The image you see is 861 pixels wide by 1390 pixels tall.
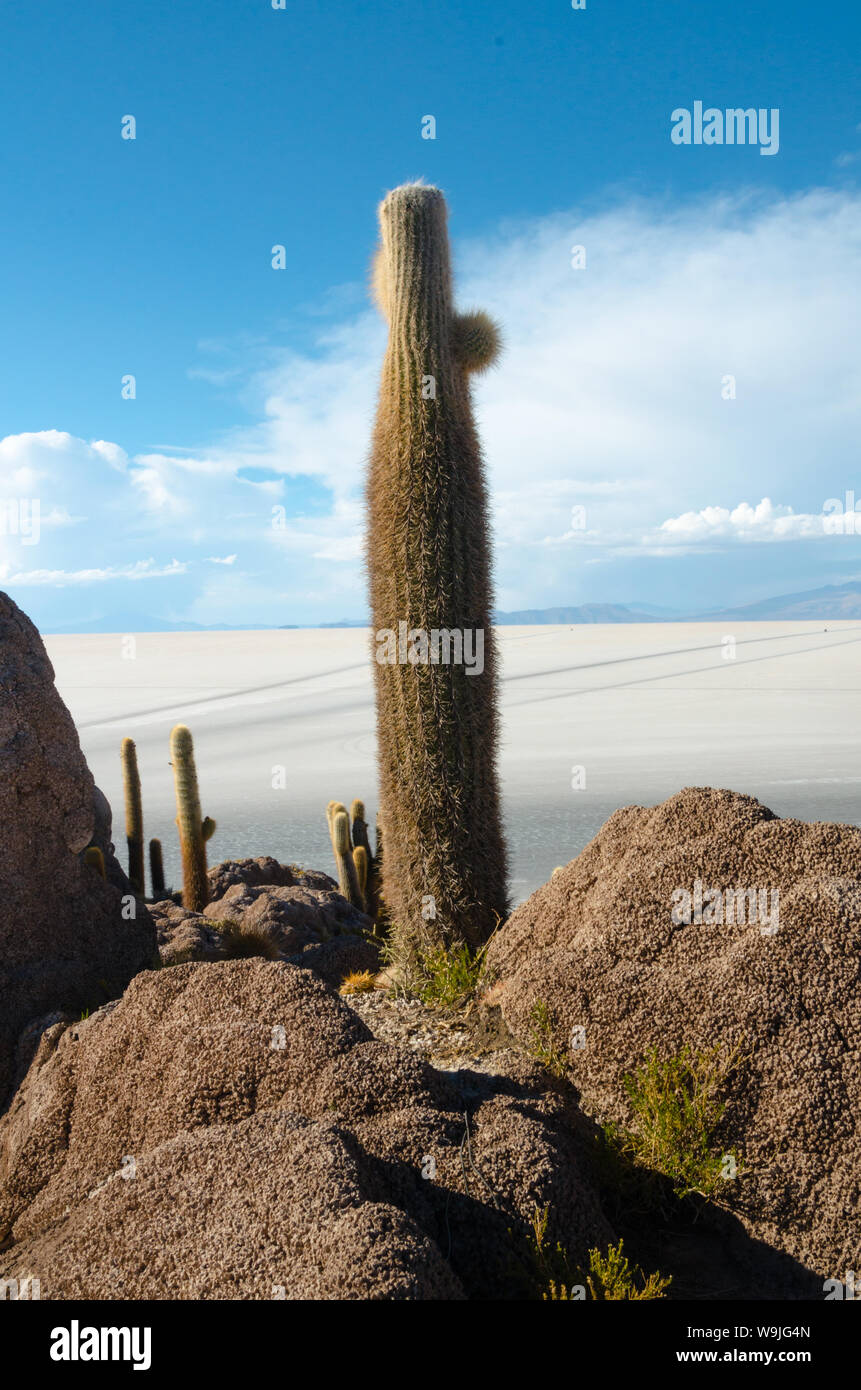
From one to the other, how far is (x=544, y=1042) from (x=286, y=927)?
3.85 m

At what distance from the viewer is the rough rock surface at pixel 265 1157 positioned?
221cm

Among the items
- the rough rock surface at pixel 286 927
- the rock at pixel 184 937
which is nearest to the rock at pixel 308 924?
the rough rock surface at pixel 286 927

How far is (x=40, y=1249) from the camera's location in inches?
109

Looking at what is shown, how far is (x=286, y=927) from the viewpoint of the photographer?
7.16m

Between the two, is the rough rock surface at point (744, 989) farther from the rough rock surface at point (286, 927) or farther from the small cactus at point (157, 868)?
the small cactus at point (157, 868)

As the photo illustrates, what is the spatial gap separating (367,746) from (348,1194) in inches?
660

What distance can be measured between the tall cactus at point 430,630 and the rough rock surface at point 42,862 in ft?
5.41

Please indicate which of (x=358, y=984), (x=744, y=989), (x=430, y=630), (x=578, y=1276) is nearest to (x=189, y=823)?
(x=358, y=984)

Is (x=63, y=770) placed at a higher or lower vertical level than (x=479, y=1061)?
higher

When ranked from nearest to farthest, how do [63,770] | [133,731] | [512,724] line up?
[63,770]
[512,724]
[133,731]

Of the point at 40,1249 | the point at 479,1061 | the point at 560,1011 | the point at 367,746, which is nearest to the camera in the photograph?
the point at 40,1249
